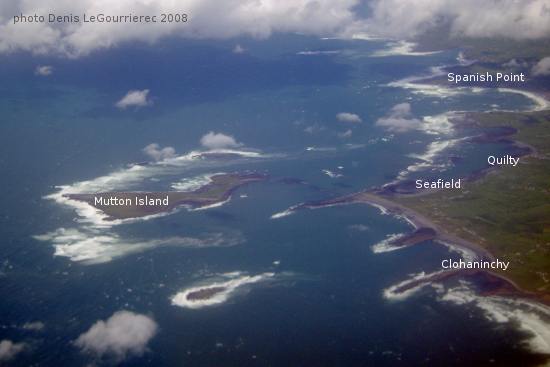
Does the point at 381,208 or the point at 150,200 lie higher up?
the point at 150,200

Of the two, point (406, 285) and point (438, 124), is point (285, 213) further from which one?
point (438, 124)

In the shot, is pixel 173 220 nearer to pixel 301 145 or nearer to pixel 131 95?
pixel 301 145

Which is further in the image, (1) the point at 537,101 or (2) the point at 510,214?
(1) the point at 537,101

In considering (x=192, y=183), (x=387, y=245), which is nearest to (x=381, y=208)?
(x=387, y=245)

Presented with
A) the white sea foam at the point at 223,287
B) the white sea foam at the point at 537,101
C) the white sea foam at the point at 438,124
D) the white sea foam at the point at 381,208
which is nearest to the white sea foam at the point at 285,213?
the white sea foam at the point at 381,208

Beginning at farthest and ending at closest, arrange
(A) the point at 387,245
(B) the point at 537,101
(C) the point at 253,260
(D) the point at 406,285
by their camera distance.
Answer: (B) the point at 537,101
(A) the point at 387,245
(C) the point at 253,260
(D) the point at 406,285

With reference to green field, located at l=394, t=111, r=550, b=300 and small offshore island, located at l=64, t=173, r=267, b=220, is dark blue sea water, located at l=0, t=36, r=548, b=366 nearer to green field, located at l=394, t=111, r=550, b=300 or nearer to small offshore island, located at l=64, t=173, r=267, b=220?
small offshore island, located at l=64, t=173, r=267, b=220

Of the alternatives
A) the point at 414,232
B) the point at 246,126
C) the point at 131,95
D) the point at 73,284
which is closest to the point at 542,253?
the point at 414,232
